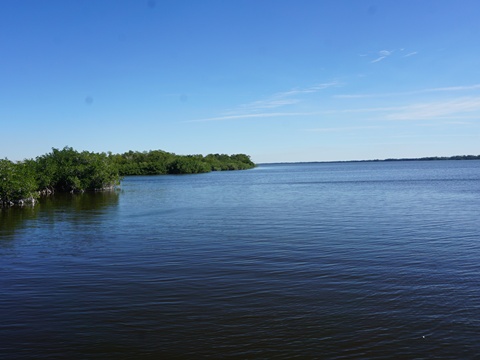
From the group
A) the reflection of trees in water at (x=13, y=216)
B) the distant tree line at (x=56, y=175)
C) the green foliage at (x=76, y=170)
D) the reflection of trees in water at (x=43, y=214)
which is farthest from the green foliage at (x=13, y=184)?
the green foliage at (x=76, y=170)

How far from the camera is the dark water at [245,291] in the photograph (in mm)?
8453

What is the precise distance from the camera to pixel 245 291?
38.2 ft

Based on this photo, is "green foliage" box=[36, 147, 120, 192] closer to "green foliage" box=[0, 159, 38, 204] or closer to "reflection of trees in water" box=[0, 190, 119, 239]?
"green foliage" box=[0, 159, 38, 204]

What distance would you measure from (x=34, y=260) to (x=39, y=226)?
9930 mm

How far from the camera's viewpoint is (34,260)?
15.9 meters

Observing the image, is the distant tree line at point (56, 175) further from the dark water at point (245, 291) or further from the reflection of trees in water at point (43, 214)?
the dark water at point (245, 291)

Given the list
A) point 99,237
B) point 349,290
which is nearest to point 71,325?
point 349,290

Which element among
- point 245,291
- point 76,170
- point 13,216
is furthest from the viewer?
point 76,170

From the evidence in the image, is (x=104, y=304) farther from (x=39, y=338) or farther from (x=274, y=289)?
(x=274, y=289)

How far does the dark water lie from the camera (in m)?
8.45

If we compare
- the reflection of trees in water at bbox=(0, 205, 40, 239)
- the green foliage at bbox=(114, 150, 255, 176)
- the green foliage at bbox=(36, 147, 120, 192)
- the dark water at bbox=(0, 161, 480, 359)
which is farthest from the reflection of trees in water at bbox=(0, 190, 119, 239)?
the green foliage at bbox=(114, 150, 255, 176)

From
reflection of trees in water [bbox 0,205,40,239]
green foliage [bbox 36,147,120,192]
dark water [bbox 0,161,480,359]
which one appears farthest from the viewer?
green foliage [bbox 36,147,120,192]

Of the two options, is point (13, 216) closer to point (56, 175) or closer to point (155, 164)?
point (56, 175)

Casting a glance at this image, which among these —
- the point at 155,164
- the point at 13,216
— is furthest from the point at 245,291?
the point at 155,164
